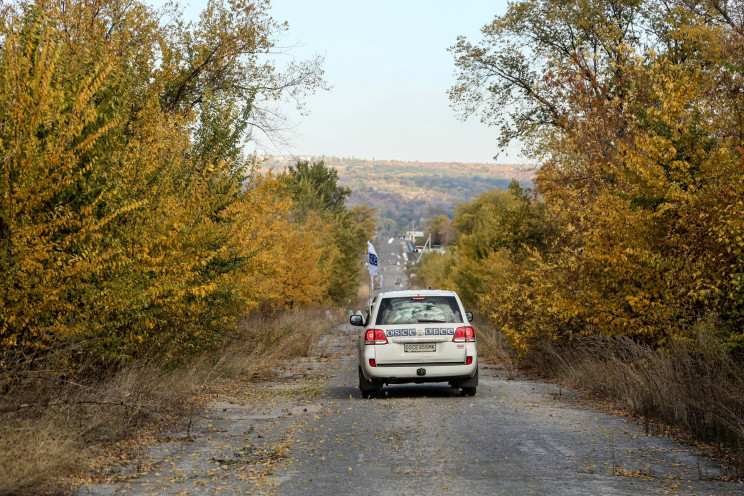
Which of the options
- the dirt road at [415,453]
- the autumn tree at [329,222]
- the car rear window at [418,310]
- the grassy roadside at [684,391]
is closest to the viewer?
the dirt road at [415,453]

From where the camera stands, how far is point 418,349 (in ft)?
47.6

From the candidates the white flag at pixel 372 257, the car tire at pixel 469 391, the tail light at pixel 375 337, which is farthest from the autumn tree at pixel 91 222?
the white flag at pixel 372 257

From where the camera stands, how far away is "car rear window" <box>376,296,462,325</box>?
14766mm

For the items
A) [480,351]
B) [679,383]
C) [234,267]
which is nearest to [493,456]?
[679,383]

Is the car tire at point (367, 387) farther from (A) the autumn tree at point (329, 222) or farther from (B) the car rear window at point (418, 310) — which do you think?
(A) the autumn tree at point (329, 222)

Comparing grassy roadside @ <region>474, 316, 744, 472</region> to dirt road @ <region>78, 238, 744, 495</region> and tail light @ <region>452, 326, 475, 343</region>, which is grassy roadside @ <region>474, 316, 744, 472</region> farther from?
tail light @ <region>452, 326, 475, 343</region>

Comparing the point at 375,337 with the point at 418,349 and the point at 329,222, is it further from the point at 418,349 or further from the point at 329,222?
the point at 329,222

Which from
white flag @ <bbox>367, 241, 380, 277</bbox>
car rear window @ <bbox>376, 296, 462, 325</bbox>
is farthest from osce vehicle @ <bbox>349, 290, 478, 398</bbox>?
white flag @ <bbox>367, 241, 380, 277</bbox>

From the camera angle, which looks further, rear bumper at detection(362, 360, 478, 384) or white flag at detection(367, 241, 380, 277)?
white flag at detection(367, 241, 380, 277)

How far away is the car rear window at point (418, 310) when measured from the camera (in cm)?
1477

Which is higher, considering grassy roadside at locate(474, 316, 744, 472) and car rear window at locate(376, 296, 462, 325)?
car rear window at locate(376, 296, 462, 325)

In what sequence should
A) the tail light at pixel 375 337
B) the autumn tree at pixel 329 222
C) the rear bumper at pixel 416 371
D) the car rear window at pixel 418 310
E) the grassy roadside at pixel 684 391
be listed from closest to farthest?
the grassy roadside at pixel 684 391 < the rear bumper at pixel 416 371 < the tail light at pixel 375 337 < the car rear window at pixel 418 310 < the autumn tree at pixel 329 222

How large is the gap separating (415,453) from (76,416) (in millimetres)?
3490

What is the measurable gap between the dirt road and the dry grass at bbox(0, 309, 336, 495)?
0.37 m
